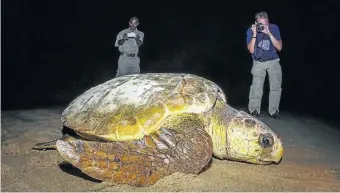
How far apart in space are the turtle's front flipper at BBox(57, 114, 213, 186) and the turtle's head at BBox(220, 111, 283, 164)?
303 millimetres

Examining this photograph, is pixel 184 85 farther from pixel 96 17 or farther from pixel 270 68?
pixel 96 17

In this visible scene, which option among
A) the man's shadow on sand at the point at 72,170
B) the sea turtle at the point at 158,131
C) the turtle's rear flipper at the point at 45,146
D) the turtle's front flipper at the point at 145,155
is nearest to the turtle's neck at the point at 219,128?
the sea turtle at the point at 158,131

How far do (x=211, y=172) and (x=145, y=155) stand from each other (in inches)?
25.7

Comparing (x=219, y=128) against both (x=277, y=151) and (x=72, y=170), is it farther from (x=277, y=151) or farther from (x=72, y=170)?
(x=72, y=170)

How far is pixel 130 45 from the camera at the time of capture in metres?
5.96

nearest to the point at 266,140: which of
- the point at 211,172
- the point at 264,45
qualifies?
the point at 211,172

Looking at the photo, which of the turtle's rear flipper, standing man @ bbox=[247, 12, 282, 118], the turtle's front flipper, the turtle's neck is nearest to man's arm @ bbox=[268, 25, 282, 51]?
standing man @ bbox=[247, 12, 282, 118]

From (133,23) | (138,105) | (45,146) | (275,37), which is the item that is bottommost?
(45,146)

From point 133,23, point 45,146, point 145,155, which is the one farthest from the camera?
point 133,23

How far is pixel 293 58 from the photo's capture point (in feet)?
56.4

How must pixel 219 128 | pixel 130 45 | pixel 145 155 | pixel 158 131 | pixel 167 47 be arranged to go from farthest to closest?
pixel 167 47
pixel 130 45
pixel 219 128
pixel 158 131
pixel 145 155

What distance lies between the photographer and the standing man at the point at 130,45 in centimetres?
588

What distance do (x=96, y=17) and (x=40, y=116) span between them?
22696 mm

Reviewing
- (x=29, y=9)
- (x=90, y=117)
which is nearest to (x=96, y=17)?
(x=29, y=9)
